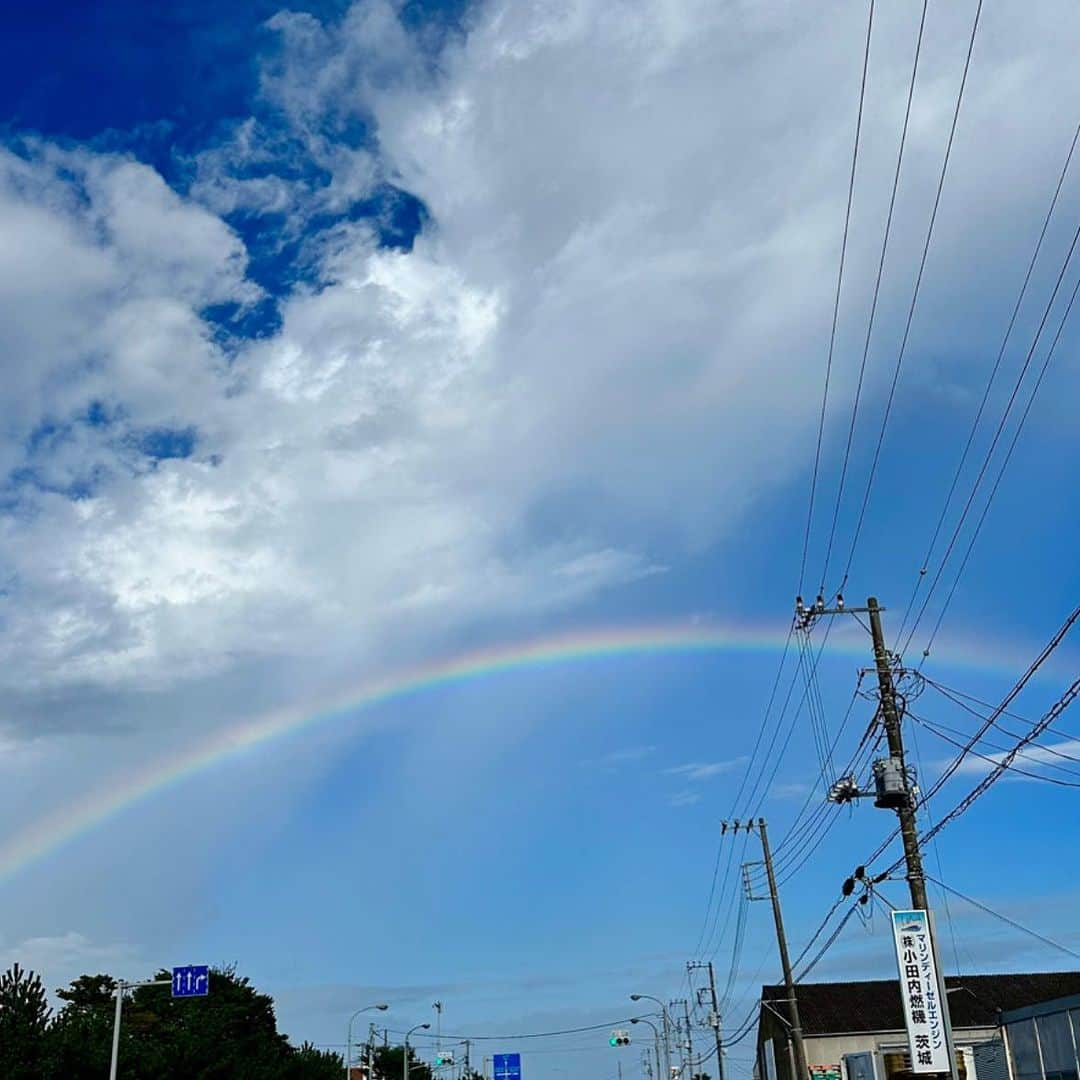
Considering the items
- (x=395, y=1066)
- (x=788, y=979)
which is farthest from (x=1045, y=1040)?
(x=395, y=1066)

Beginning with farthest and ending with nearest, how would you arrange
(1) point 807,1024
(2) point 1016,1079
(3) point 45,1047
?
(1) point 807,1024
(3) point 45,1047
(2) point 1016,1079

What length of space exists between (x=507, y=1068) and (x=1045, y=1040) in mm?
43269

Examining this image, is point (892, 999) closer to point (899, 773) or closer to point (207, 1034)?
point (207, 1034)

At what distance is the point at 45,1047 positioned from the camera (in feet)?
128

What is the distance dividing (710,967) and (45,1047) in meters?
37.9

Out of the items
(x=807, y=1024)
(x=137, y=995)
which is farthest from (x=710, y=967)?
(x=137, y=995)

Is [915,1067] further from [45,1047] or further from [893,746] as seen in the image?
[45,1047]

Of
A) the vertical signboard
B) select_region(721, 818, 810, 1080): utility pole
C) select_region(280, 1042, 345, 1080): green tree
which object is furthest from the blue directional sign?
the vertical signboard

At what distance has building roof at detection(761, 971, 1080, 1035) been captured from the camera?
211 ft

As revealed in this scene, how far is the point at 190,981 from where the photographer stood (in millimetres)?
38594

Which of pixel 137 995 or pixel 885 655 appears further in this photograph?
pixel 137 995

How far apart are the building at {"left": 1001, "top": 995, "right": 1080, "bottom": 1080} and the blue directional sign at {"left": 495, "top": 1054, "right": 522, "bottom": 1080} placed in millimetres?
38567

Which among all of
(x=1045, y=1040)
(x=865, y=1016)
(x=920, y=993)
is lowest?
(x=1045, y=1040)

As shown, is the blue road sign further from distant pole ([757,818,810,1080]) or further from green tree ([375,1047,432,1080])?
green tree ([375,1047,432,1080])
